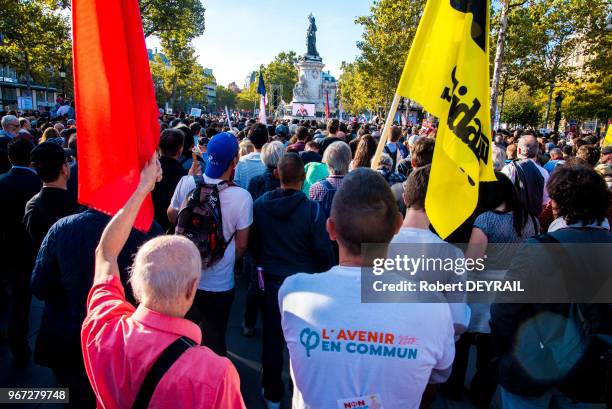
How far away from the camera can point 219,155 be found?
10.3 feet

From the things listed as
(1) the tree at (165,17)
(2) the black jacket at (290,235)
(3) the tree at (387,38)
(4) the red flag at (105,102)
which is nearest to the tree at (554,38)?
(3) the tree at (387,38)

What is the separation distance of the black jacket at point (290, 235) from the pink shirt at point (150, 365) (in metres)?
1.72

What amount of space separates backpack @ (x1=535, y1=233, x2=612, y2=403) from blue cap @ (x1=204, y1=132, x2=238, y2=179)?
207cm

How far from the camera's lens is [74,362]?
2.43m

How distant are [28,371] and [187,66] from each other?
110 ft

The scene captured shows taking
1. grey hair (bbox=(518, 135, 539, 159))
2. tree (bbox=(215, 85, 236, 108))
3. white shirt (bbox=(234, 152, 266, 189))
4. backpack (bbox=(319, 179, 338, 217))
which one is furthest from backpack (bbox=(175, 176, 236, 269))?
tree (bbox=(215, 85, 236, 108))

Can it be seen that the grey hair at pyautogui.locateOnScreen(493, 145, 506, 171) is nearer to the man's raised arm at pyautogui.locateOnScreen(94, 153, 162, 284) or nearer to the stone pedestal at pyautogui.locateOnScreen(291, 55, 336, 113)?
the man's raised arm at pyautogui.locateOnScreen(94, 153, 162, 284)

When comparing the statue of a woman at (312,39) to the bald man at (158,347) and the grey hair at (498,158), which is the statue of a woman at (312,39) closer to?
the grey hair at (498,158)

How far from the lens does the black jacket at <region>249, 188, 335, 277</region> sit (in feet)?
10.5

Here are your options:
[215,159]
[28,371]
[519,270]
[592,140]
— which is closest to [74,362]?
[215,159]

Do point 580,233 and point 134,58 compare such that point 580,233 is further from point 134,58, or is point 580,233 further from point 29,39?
point 29,39

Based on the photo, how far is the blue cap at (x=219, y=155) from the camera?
313 cm

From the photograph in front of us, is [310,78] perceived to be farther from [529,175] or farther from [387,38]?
[529,175]

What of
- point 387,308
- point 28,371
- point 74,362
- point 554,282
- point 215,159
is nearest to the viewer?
point 387,308
